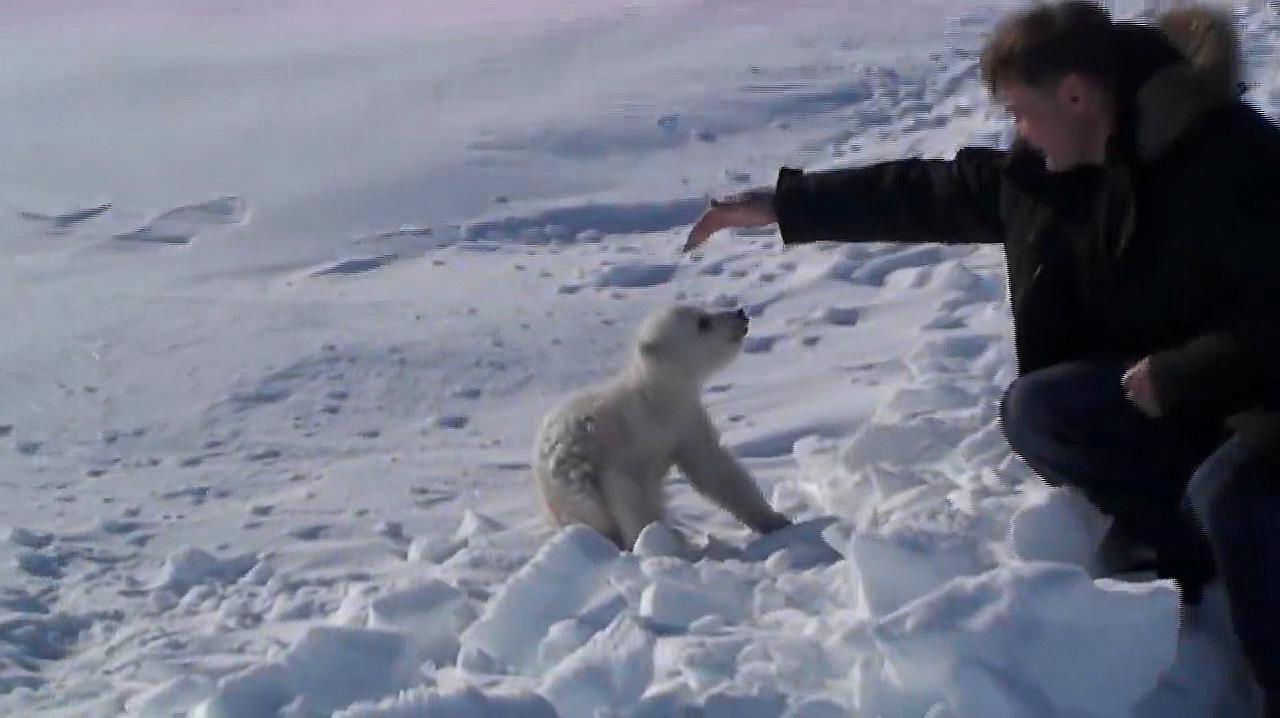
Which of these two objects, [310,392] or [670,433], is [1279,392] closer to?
[670,433]

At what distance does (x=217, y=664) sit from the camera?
343 cm

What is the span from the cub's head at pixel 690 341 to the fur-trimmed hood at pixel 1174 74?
6.83 ft

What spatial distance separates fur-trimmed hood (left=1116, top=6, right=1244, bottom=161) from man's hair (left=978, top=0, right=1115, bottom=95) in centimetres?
4

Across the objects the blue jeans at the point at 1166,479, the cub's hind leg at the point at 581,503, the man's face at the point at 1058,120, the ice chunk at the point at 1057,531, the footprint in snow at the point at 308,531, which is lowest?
the footprint in snow at the point at 308,531

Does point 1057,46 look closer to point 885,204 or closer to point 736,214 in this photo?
point 885,204

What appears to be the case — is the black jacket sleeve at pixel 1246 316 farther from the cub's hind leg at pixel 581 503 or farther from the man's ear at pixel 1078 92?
the cub's hind leg at pixel 581 503

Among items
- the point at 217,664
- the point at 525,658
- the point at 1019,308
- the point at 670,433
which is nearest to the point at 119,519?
the point at 217,664

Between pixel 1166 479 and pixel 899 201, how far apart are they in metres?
0.95

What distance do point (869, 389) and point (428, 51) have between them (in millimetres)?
17716

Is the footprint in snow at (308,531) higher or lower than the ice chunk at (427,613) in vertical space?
lower

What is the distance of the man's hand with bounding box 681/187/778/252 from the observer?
3.46 metres

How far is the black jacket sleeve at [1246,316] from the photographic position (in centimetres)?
231

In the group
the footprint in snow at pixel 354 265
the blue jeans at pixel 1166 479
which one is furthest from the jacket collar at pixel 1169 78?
the footprint in snow at pixel 354 265

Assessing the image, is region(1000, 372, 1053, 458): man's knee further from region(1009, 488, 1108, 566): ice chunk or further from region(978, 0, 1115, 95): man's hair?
region(978, 0, 1115, 95): man's hair
